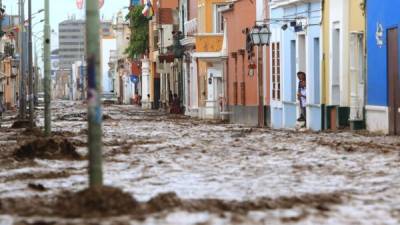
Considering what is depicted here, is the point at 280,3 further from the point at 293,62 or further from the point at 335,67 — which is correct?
the point at 335,67

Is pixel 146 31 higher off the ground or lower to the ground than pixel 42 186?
higher

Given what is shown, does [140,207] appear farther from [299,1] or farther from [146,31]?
[146,31]

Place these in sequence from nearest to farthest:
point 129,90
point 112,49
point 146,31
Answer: point 146,31, point 129,90, point 112,49

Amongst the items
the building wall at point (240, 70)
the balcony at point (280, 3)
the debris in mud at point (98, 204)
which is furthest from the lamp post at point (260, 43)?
the debris in mud at point (98, 204)

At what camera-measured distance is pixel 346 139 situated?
80.1 ft

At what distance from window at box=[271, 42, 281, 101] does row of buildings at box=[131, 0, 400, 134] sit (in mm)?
38

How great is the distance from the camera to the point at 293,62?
38.7 m

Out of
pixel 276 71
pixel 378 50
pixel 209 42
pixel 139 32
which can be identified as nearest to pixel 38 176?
pixel 378 50

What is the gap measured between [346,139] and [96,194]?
14.0m

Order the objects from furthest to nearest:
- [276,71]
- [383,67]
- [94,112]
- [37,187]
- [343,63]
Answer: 1. [276,71]
2. [343,63]
3. [383,67]
4. [37,187]
5. [94,112]

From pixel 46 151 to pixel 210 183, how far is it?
748 centimetres

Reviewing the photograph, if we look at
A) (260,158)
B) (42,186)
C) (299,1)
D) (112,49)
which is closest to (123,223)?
(42,186)

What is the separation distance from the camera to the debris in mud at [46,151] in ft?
66.9

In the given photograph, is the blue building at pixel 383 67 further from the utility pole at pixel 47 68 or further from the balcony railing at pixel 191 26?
the balcony railing at pixel 191 26
